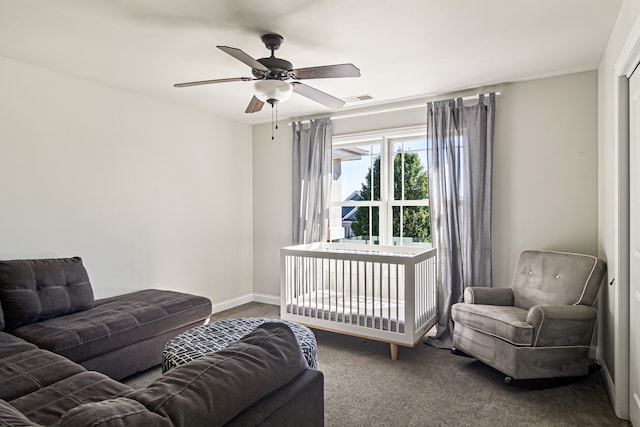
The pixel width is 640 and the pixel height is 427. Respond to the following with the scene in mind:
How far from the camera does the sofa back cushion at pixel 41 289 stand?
2609 mm

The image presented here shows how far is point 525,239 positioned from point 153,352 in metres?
3.36

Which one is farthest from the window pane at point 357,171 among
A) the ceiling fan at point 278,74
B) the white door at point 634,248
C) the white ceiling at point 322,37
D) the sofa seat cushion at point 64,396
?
the sofa seat cushion at point 64,396

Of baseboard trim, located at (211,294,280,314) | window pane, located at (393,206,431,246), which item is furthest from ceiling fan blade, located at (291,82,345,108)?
baseboard trim, located at (211,294,280,314)

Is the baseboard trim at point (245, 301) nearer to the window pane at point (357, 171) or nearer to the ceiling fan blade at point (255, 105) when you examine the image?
the window pane at point (357, 171)

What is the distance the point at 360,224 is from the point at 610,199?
8.17 feet

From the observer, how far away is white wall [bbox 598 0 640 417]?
232 centimetres

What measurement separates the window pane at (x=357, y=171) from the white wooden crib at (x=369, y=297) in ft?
2.24

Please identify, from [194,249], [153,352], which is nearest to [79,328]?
[153,352]

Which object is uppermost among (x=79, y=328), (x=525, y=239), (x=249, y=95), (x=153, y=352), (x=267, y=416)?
(x=249, y=95)

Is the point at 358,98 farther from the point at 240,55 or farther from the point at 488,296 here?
the point at 488,296

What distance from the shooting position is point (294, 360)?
1262mm

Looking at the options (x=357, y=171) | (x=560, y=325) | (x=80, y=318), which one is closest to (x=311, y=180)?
(x=357, y=171)

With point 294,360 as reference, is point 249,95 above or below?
above

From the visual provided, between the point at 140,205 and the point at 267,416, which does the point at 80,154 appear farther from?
the point at 267,416
